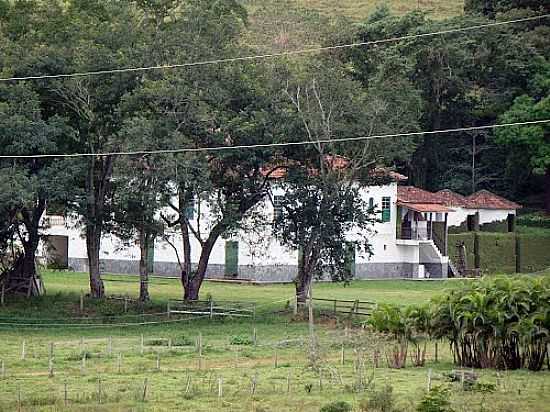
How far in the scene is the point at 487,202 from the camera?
244ft

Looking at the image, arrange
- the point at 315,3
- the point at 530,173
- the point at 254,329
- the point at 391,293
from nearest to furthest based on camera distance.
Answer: the point at 254,329, the point at 391,293, the point at 530,173, the point at 315,3

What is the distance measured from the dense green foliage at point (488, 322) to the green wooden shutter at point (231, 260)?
3173cm

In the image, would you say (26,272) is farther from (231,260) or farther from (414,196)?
(414,196)

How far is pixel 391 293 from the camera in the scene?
57938 millimetres

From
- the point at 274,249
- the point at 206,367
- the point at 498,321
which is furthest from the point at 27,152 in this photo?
the point at 274,249

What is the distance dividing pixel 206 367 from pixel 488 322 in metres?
8.08

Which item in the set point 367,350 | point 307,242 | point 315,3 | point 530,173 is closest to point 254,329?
point 307,242

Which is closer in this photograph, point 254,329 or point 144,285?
point 254,329

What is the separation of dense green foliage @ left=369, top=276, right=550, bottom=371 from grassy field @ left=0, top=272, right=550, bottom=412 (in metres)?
0.72

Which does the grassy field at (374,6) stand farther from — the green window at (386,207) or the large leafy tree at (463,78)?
the green window at (386,207)

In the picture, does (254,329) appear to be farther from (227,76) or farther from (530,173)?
(530,173)

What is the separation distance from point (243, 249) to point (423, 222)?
40.6ft

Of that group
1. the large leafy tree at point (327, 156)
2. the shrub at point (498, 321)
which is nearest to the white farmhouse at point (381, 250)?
the large leafy tree at point (327, 156)

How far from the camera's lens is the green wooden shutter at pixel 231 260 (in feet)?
216
